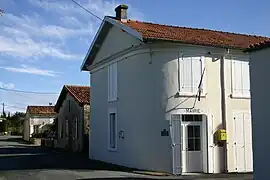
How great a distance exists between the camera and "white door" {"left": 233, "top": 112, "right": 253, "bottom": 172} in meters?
18.5

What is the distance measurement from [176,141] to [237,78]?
4119mm

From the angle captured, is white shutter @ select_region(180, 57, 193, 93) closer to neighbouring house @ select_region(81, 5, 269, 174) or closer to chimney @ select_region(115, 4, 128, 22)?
neighbouring house @ select_region(81, 5, 269, 174)

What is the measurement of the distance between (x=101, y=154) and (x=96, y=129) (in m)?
1.60

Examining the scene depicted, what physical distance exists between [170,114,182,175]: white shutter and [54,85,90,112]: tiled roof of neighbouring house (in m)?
12.5

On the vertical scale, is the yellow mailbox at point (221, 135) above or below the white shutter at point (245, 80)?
below

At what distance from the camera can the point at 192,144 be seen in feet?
58.8

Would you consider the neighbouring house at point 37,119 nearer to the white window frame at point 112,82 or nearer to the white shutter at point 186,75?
the white window frame at point 112,82

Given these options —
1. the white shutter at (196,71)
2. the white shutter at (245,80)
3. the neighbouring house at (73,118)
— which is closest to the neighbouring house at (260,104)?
the white shutter at (196,71)

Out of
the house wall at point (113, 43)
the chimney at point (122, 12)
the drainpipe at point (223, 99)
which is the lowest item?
the drainpipe at point (223, 99)

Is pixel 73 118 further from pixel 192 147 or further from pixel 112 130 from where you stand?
pixel 192 147

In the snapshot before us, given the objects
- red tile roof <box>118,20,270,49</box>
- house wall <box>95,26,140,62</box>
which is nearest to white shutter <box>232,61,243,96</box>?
red tile roof <box>118,20,270,49</box>

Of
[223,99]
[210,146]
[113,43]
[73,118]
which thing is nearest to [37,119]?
[73,118]

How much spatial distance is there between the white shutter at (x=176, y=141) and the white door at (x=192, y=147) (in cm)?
27

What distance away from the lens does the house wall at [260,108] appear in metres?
12.2
